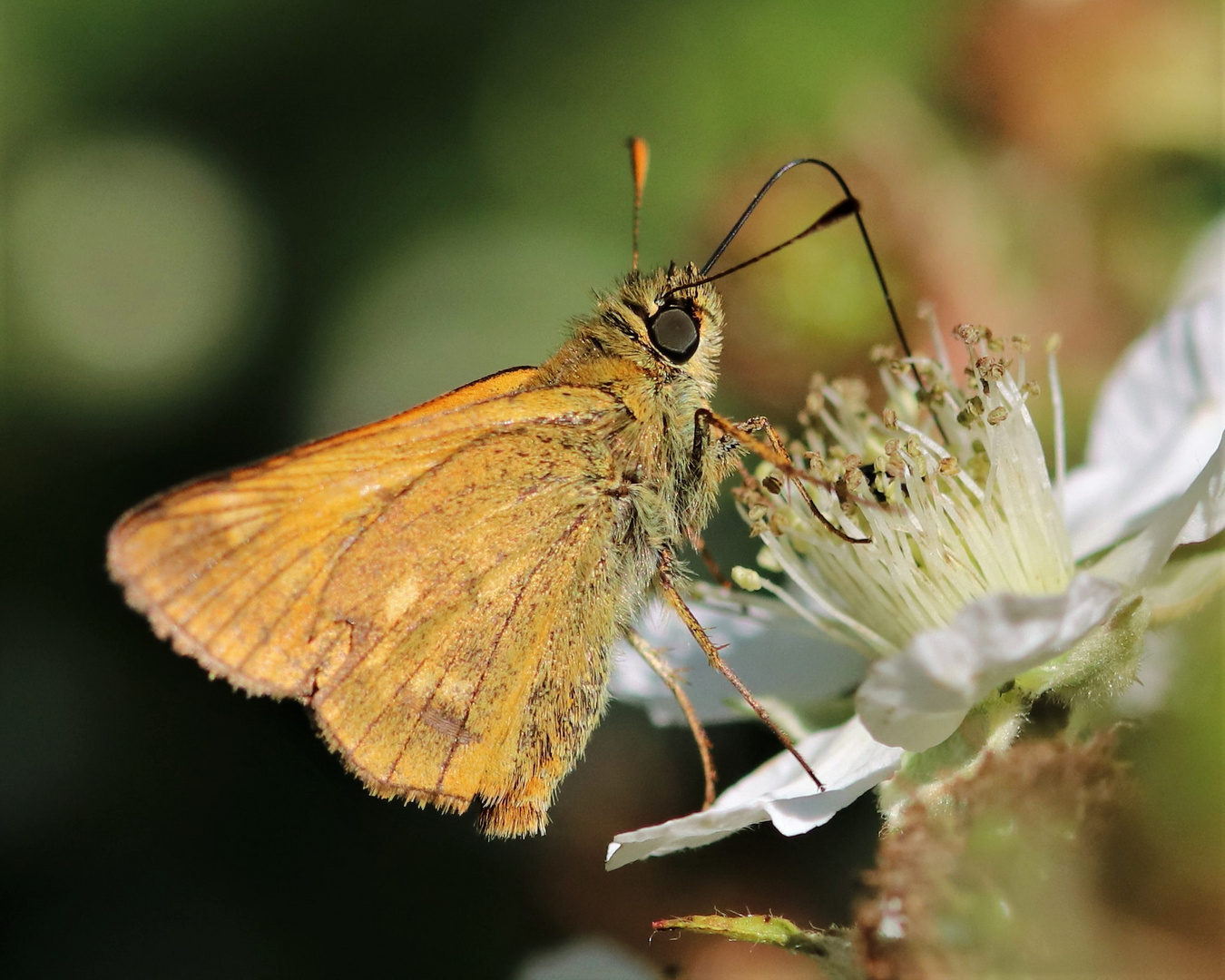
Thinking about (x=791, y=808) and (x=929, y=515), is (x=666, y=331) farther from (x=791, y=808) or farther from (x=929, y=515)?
(x=791, y=808)

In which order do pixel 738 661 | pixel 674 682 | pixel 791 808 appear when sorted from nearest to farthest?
1. pixel 791 808
2. pixel 674 682
3. pixel 738 661

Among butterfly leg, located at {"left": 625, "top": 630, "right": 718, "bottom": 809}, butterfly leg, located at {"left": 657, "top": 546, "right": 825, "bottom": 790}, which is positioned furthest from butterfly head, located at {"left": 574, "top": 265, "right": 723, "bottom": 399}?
butterfly leg, located at {"left": 625, "top": 630, "right": 718, "bottom": 809}

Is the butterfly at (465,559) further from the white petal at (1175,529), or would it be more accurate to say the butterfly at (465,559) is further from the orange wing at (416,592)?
the white petal at (1175,529)

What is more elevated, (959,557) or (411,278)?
(411,278)

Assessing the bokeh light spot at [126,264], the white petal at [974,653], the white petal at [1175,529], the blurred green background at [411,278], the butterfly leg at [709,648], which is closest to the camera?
the white petal at [974,653]

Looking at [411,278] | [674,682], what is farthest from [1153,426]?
[411,278]

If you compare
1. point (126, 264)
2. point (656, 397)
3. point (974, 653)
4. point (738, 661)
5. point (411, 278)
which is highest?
point (126, 264)

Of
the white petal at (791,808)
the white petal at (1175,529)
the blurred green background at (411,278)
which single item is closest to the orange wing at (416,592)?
the white petal at (791,808)
